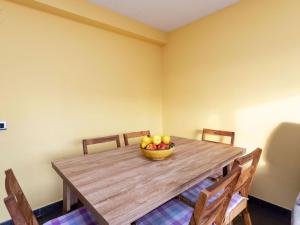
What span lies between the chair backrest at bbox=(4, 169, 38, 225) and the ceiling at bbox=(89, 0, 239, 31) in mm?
1926

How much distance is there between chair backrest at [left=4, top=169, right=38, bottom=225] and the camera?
71cm

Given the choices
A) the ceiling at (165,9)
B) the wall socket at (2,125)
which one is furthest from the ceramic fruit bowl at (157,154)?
the ceiling at (165,9)

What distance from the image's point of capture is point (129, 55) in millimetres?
2629

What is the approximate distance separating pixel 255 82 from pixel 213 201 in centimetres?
157

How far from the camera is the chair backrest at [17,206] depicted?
71 cm

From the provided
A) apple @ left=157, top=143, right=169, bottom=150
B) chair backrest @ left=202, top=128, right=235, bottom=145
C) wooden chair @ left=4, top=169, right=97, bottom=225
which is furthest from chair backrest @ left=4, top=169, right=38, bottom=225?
chair backrest @ left=202, top=128, right=235, bottom=145

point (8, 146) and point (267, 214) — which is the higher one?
point (8, 146)

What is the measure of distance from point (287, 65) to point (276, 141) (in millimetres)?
751

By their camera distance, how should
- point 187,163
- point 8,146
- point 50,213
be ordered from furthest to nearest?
point 50,213 → point 8,146 → point 187,163

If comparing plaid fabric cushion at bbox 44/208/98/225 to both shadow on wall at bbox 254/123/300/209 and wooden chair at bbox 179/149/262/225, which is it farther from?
shadow on wall at bbox 254/123/300/209

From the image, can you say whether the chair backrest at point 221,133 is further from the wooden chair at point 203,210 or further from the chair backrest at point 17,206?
the chair backrest at point 17,206

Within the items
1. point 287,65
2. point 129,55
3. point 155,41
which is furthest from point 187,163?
point 155,41

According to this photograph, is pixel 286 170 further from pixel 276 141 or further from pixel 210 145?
pixel 210 145

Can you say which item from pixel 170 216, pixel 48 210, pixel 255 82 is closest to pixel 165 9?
pixel 255 82
